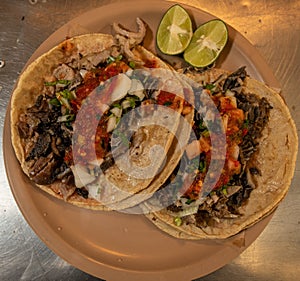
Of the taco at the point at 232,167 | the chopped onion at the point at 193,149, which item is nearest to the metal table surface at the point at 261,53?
the taco at the point at 232,167

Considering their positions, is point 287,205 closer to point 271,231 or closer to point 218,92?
point 271,231

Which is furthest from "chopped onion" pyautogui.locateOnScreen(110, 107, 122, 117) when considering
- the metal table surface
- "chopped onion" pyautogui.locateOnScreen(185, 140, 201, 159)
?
the metal table surface

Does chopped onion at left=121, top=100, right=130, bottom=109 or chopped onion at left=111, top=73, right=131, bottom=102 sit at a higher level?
chopped onion at left=111, top=73, right=131, bottom=102

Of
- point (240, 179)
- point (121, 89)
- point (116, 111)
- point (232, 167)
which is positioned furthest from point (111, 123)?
point (240, 179)

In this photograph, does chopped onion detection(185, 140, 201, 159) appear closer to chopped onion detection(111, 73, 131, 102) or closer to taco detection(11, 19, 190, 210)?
taco detection(11, 19, 190, 210)

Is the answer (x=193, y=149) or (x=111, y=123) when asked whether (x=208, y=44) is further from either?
(x=111, y=123)

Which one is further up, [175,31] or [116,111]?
[175,31]

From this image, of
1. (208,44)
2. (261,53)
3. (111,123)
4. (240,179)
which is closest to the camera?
(111,123)
